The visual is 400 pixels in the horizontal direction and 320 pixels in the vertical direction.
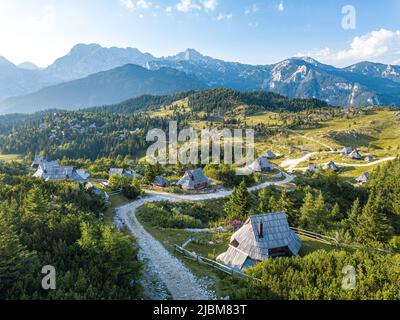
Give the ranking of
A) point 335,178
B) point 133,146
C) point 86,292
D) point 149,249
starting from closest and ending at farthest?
1. point 86,292
2. point 149,249
3. point 335,178
4. point 133,146

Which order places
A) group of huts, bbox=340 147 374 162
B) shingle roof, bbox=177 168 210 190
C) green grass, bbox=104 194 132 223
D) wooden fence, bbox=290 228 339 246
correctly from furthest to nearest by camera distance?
group of huts, bbox=340 147 374 162 < shingle roof, bbox=177 168 210 190 < green grass, bbox=104 194 132 223 < wooden fence, bbox=290 228 339 246

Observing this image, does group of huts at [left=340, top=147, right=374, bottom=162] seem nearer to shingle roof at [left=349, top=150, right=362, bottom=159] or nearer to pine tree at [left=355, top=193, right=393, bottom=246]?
shingle roof at [left=349, top=150, right=362, bottom=159]

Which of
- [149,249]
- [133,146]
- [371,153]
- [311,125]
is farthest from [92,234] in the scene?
[311,125]

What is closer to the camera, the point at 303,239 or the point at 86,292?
the point at 86,292

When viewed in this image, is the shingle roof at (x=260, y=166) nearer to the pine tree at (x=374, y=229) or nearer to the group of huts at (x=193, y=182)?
the group of huts at (x=193, y=182)

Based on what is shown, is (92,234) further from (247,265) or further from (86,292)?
(247,265)

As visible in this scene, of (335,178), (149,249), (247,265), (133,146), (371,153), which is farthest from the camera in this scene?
(133,146)

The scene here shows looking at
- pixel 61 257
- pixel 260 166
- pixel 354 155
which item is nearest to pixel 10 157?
pixel 260 166

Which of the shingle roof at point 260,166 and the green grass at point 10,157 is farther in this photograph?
the green grass at point 10,157

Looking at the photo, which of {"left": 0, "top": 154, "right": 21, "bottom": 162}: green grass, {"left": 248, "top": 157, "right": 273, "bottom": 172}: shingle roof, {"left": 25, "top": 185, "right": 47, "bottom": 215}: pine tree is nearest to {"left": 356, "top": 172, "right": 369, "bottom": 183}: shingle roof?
{"left": 248, "top": 157, "right": 273, "bottom": 172}: shingle roof

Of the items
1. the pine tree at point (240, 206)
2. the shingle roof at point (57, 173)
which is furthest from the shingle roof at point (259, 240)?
the shingle roof at point (57, 173)

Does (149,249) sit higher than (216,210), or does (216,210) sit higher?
(149,249)
